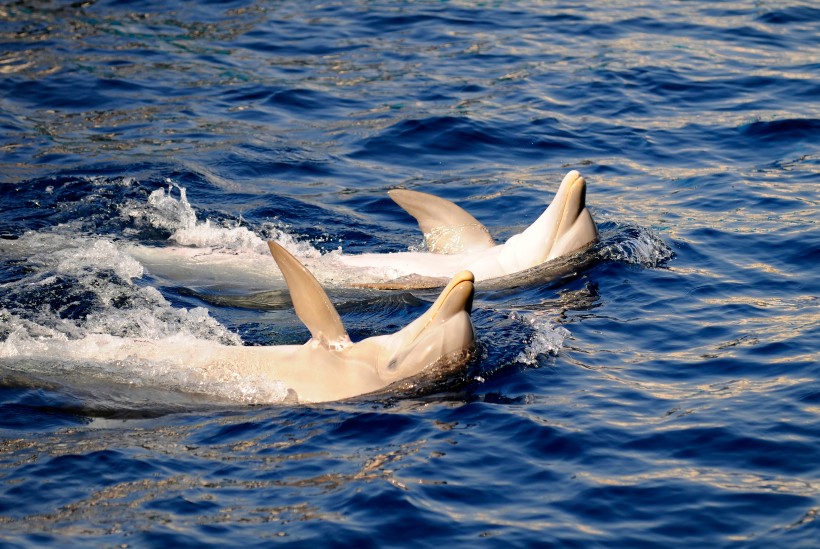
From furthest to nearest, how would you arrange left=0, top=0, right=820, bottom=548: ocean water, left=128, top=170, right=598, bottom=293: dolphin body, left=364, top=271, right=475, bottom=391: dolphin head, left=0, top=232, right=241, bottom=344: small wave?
left=128, top=170, right=598, bottom=293: dolphin body → left=0, top=232, right=241, bottom=344: small wave → left=364, top=271, right=475, bottom=391: dolphin head → left=0, top=0, right=820, bottom=548: ocean water

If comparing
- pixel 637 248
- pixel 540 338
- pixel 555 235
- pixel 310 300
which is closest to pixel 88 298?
pixel 310 300

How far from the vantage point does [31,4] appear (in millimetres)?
17141

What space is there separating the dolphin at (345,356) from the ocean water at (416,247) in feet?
0.47

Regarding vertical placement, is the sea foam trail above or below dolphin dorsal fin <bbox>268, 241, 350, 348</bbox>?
below

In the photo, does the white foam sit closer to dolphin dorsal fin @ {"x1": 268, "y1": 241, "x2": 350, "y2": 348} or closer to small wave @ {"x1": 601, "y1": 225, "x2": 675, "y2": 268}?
dolphin dorsal fin @ {"x1": 268, "y1": 241, "x2": 350, "y2": 348}

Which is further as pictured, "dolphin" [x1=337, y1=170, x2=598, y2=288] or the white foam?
"dolphin" [x1=337, y1=170, x2=598, y2=288]

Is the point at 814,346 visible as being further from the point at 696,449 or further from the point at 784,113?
the point at 784,113

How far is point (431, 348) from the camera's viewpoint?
6770 millimetres

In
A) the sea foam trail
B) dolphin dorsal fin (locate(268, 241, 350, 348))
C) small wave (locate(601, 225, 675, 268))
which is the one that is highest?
dolphin dorsal fin (locate(268, 241, 350, 348))

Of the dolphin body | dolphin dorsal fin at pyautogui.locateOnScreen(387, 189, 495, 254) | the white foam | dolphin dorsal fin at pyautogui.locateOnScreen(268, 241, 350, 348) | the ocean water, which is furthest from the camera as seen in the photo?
dolphin dorsal fin at pyautogui.locateOnScreen(387, 189, 495, 254)

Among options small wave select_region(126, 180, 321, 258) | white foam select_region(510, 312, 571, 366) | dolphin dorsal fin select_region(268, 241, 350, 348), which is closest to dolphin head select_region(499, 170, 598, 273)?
white foam select_region(510, 312, 571, 366)

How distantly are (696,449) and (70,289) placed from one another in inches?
187

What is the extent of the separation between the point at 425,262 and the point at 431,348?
2792mm

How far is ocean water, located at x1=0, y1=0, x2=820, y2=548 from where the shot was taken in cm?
561
